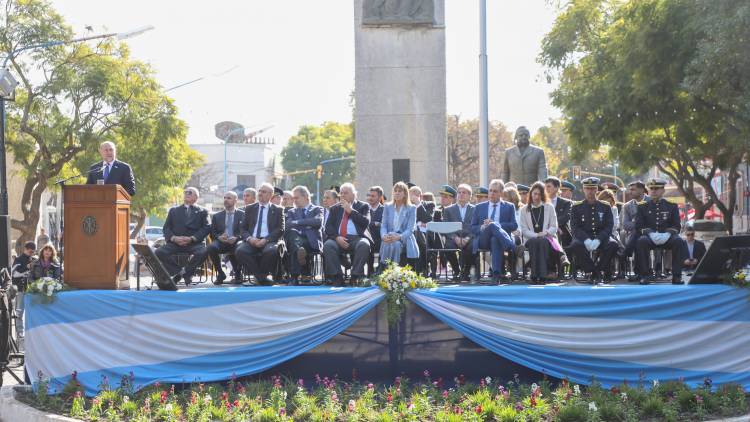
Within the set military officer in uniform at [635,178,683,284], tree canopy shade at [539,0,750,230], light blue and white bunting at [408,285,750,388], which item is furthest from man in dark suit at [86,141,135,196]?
tree canopy shade at [539,0,750,230]

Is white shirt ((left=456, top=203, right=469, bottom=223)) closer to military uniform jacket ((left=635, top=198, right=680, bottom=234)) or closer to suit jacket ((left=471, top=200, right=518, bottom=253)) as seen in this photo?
suit jacket ((left=471, top=200, right=518, bottom=253))

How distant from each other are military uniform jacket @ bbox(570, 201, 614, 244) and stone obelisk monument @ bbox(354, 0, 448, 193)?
6.43 meters

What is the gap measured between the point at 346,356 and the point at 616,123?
20.4 meters

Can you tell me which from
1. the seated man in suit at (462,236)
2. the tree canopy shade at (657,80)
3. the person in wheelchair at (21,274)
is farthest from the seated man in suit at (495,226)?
the tree canopy shade at (657,80)

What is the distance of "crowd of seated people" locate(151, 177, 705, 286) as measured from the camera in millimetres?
13453

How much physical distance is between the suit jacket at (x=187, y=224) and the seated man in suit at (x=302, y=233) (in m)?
1.40

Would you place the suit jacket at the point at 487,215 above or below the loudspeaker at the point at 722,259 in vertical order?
above

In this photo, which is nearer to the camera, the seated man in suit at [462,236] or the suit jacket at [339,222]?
the suit jacket at [339,222]

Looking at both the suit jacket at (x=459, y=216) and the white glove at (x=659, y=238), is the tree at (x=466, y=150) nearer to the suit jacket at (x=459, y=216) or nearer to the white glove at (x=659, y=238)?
the suit jacket at (x=459, y=216)

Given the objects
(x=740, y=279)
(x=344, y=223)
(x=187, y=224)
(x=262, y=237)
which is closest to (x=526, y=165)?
(x=344, y=223)

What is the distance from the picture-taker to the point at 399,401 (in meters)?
10.7

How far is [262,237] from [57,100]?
1579 cm

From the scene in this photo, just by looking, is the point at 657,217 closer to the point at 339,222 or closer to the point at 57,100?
the point at 339,222

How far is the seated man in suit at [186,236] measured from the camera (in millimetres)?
14711
